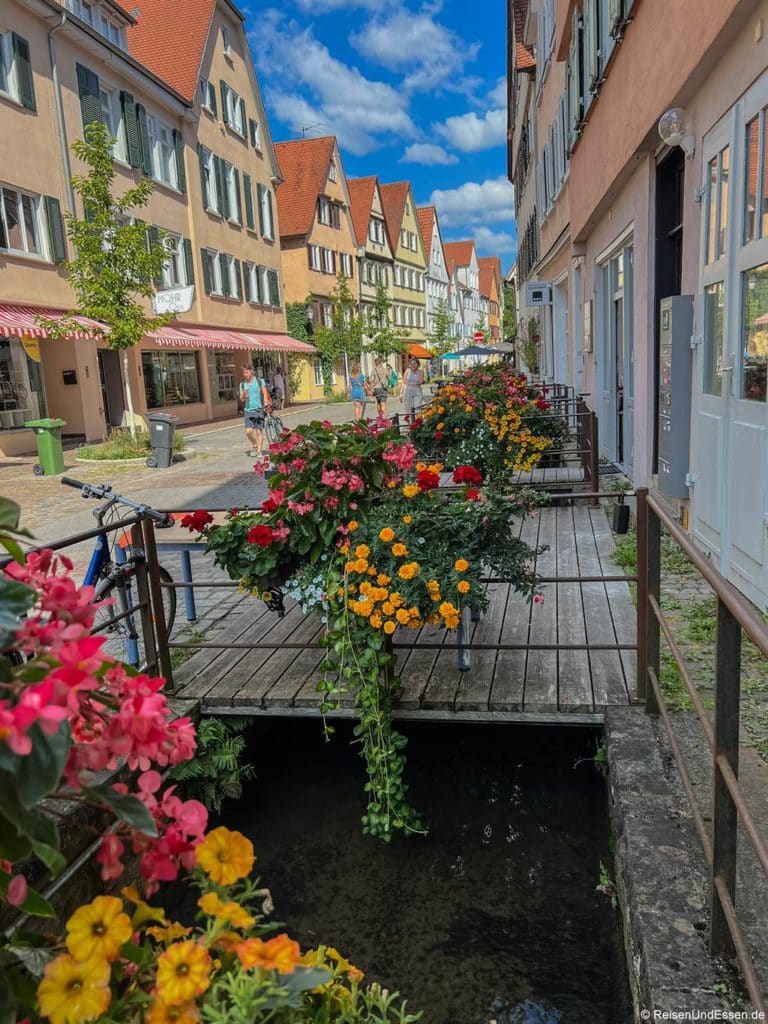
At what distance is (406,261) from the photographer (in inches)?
2228

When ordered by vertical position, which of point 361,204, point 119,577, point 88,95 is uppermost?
point 361,204

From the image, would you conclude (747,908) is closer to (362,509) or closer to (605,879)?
(605,879)

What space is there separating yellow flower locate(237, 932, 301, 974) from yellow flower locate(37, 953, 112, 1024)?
0.65ft

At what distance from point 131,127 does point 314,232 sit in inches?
734

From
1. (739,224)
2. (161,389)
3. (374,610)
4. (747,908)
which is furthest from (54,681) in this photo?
(161,389)

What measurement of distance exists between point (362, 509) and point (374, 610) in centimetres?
60

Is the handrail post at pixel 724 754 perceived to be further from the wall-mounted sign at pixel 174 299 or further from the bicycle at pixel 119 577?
the wall-mounted sign at pixel 174 299

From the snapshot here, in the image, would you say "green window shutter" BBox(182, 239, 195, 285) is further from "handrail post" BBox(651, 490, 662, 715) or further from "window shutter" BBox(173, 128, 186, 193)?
"handrail post" BBox(651, 490, 662, 715)

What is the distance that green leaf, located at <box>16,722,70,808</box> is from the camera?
2.87 ft

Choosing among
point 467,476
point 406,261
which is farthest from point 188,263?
point 406,261

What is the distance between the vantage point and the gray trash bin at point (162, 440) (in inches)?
576

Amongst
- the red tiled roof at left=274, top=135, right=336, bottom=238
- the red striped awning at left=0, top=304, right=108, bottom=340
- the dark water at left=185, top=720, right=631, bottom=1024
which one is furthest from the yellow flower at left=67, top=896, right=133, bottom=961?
A: the red tiled roof at left=274, top=135, right=336, bottom=238

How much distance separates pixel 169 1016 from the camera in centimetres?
116

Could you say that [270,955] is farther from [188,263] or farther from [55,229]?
[188,263]
